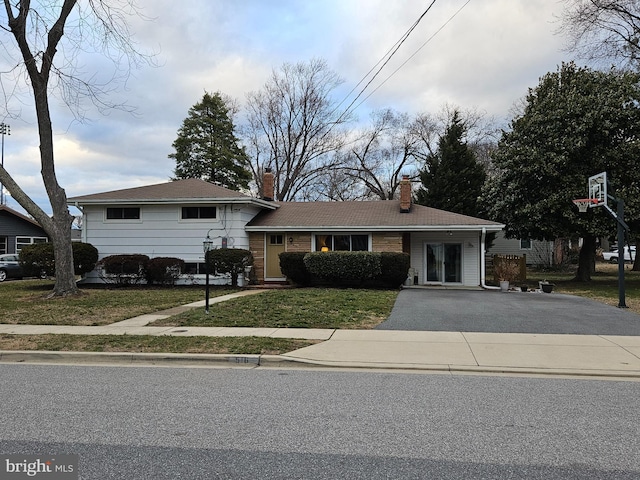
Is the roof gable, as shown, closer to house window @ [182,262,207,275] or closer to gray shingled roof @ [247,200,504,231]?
gray shingled roof @ [247,200,504,231]

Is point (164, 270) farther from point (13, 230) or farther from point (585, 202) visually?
point (13, 230)

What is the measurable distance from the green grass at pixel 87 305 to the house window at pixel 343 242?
4.70 m

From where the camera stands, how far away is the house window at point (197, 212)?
21359mm

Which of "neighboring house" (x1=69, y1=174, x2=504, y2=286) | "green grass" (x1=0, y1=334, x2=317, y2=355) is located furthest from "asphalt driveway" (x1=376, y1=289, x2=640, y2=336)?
"neighboring house" (x1=69, y1=174, x2=504, y2=286)

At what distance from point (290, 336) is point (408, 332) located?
7.85 ft

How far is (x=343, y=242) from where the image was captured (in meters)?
21.5

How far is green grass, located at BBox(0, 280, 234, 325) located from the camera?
11.8 m

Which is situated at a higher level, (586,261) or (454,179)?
(454,179)

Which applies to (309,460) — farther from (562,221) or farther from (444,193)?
(444,193)

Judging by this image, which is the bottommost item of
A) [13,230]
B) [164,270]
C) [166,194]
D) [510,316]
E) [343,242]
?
[510,316]

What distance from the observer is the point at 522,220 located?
2302cm

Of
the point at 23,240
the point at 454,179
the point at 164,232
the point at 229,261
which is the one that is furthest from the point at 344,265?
the point at 23,240

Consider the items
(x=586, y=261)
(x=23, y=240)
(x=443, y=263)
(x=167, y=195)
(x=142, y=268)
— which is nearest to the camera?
(x=142, y=268)

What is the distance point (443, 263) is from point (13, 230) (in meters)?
28.1
